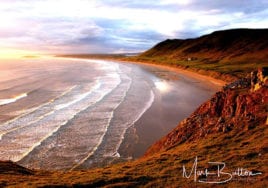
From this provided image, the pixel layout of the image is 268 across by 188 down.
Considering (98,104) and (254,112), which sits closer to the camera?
(254,112)

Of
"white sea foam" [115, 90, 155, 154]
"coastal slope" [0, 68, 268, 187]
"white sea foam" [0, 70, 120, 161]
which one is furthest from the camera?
"white sea foam" [115, 90, 155, 154]

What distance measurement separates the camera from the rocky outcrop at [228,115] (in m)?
14.4

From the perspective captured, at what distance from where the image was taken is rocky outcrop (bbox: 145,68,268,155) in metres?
14.4

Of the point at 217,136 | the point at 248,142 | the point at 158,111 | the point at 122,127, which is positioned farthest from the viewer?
the point at 158,111

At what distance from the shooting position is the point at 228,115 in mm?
15891

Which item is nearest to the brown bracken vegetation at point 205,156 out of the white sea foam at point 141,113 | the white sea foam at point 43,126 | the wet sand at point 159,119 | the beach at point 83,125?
the wet sand at point 159,119

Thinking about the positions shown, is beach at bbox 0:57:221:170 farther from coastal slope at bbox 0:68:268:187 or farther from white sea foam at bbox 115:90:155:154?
coastal slope at bbox 0:68:268:187

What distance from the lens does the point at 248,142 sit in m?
12.6

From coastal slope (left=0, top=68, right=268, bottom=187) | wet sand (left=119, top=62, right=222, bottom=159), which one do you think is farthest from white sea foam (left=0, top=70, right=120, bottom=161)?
coastal slope (left=0, top=68, right=268, bottom=187)

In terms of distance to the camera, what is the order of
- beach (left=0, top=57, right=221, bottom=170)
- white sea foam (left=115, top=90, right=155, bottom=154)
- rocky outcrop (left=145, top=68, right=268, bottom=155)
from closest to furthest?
rocky outcrop (left=145, top=68, right=268, bottom=155) < beach (left=0, top=57, right=221, bottom=170) < white sea foam (left=115, top=90, right=155, bottom=154)

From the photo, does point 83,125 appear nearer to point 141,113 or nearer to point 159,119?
point 159,119

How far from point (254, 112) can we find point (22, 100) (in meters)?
28.4

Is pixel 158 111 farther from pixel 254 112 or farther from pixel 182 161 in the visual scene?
pixel 182 161

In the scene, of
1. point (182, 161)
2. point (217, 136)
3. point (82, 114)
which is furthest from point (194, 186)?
point (82, 114)
